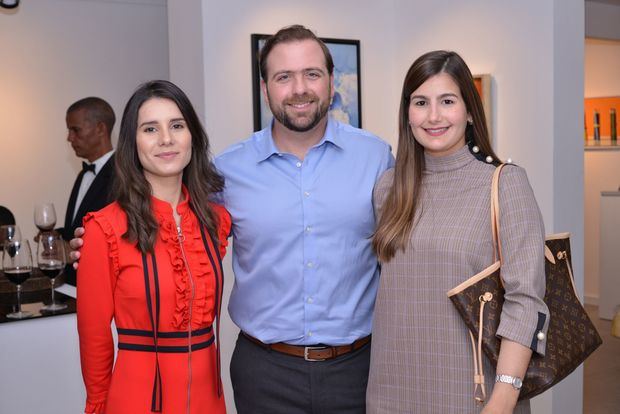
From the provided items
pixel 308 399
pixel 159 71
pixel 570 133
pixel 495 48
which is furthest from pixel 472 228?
pixel 159 71

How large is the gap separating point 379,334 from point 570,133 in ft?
8.04

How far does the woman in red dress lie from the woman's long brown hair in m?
0.53

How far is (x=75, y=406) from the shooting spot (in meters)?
3.40

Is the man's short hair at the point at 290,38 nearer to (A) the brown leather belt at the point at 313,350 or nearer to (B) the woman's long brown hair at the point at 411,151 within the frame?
(B) the woman's long brown hair at the point at 411,151

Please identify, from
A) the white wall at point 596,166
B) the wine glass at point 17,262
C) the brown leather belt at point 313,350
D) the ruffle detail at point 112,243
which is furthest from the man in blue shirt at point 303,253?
the white wall at point 596,166

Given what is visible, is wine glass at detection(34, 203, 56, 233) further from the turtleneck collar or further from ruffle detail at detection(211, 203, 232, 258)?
the turtleneck collar

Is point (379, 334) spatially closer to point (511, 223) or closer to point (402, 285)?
point (402, 285)

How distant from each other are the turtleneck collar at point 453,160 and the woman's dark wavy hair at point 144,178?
711 millimetres

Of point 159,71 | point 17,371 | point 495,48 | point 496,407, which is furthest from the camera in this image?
point 159,71

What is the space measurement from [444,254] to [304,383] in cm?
67

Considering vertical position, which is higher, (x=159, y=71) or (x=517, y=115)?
(x=159, y=71)

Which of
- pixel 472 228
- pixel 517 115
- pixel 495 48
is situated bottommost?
pixel 472 228

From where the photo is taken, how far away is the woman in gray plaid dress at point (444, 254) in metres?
2.05

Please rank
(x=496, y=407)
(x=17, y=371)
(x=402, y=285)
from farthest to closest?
(x=17, y=371) < (x=402, y=285) < (x=496, y=407)
